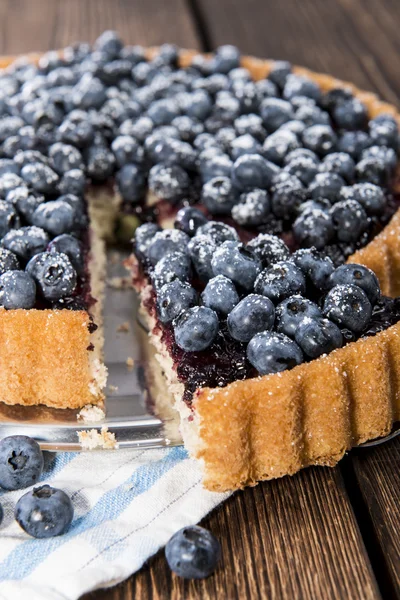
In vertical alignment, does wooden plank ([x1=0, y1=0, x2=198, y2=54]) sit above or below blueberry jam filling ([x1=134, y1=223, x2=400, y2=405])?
above

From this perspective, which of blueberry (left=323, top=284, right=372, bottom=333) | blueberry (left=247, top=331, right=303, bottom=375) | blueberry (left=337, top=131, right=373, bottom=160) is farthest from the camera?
blueberry (left=337, top=131, right=373, bottom=160)

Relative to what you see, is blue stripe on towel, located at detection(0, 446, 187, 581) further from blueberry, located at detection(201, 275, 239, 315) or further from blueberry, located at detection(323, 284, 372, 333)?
blueberry, located at detection(323, 284, 372, 333)

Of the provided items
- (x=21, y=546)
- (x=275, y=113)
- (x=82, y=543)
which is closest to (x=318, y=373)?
(x=82, y=543)

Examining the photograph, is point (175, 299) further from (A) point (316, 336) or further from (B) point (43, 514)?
(B) point (43, 514)

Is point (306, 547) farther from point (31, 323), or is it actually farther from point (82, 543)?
point (31, 323)

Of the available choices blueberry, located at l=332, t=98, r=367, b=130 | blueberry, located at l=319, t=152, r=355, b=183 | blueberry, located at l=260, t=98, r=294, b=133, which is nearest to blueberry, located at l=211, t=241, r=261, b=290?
blueberry, located at l=319, t=152, r=355, b=183

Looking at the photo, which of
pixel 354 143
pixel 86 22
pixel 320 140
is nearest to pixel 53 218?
pixel 320 140

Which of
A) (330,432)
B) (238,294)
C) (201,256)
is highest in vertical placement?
(201,256)
